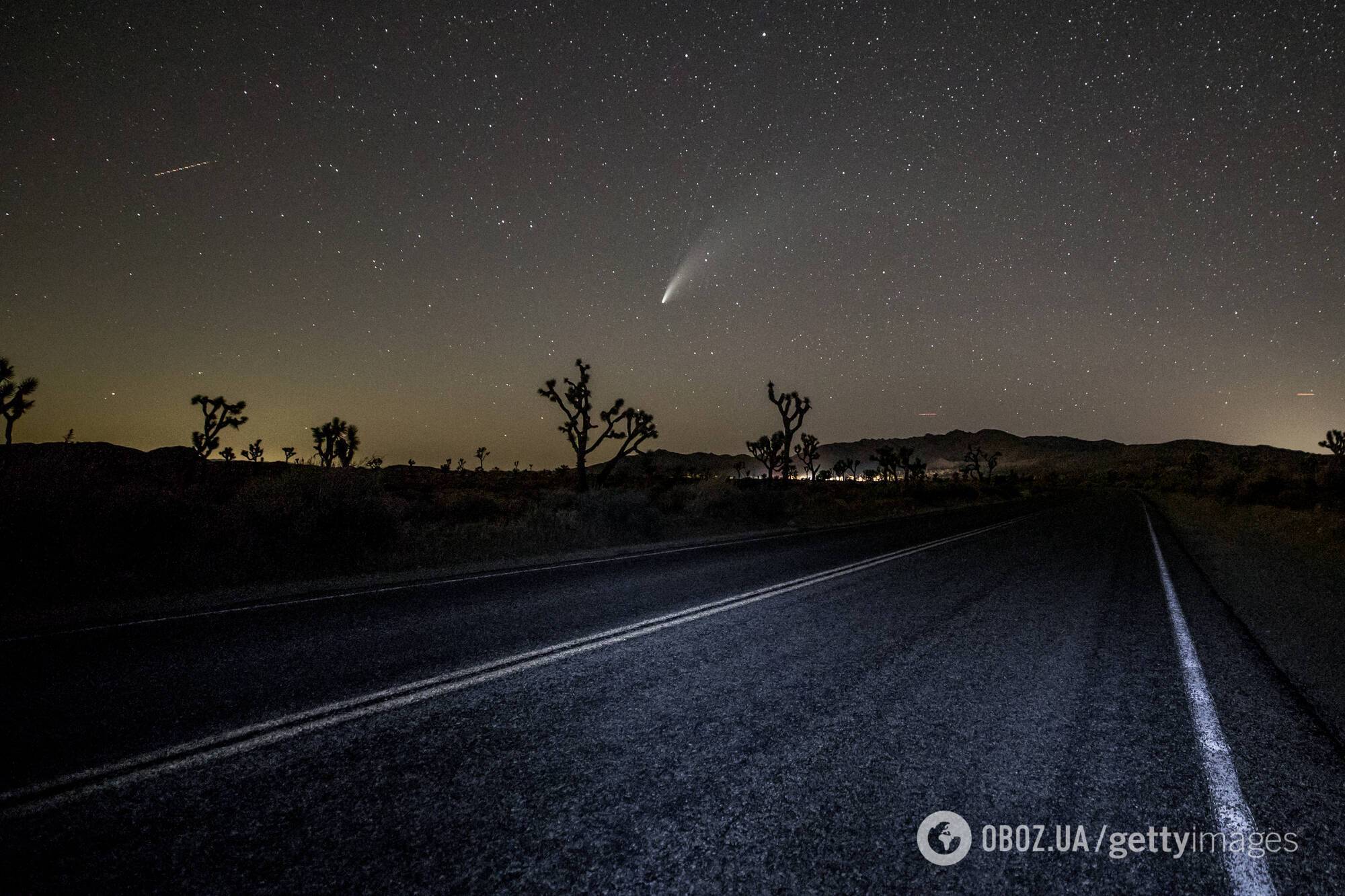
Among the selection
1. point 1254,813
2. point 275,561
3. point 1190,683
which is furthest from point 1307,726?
point 275,561

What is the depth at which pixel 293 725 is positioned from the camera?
10.0 feet

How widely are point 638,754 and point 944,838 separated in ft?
4.64

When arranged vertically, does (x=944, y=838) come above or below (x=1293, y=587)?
above

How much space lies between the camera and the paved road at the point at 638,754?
202 cm

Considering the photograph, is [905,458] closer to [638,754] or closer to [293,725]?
[638,754]

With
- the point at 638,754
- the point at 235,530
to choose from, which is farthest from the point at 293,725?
the point at 235,530

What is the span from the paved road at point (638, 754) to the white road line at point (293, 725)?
0.06 ft

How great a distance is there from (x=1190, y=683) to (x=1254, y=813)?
2009 millimetres

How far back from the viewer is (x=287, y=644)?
15.1 feet

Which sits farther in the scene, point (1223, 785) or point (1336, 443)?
point (1336, 443)

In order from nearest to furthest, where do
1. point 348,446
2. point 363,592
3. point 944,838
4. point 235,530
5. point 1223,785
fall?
point 944,838, point 1223,785, point 363,592, point 235,530, point 348,446

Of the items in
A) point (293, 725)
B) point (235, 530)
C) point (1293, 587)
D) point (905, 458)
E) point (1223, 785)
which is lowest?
point (1293, 587)

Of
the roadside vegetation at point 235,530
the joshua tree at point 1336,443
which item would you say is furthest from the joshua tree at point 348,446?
the joshua tree at point 1336,443

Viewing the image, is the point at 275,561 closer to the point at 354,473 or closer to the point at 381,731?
the point at 354,473
